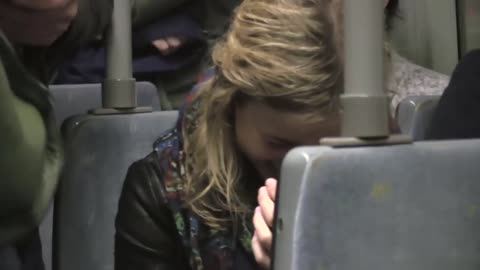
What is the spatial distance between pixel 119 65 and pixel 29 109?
414 millimetres

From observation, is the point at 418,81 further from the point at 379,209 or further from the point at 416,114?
the point at 379,209

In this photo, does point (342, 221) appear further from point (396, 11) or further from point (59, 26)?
point (396, 11)

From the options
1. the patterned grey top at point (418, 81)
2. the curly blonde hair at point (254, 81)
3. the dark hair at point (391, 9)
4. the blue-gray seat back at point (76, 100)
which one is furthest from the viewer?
the dark hair at point (391, 9)

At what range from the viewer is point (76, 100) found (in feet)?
3.76

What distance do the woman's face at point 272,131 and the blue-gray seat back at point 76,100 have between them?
0.96ft

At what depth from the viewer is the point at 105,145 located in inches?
38.5

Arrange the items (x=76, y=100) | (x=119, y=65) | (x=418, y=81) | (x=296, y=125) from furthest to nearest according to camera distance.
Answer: (x=418, y=81) < (x=76, y=100) < (x=119, y=65) < (x=296, y=125)

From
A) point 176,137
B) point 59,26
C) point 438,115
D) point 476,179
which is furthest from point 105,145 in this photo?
point 476,179

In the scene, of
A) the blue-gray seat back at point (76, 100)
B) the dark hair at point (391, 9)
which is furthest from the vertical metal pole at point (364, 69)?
the dark hair at point (391, 9)

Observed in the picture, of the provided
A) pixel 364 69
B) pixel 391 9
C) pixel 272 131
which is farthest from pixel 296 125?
pixel 391 9

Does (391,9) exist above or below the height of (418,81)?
above

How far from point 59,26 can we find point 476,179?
1.20ft

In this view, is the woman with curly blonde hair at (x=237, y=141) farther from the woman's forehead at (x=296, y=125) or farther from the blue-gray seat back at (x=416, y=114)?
the blue-gray seat back at (x=416, y=114)

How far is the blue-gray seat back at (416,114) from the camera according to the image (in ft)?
3.21
